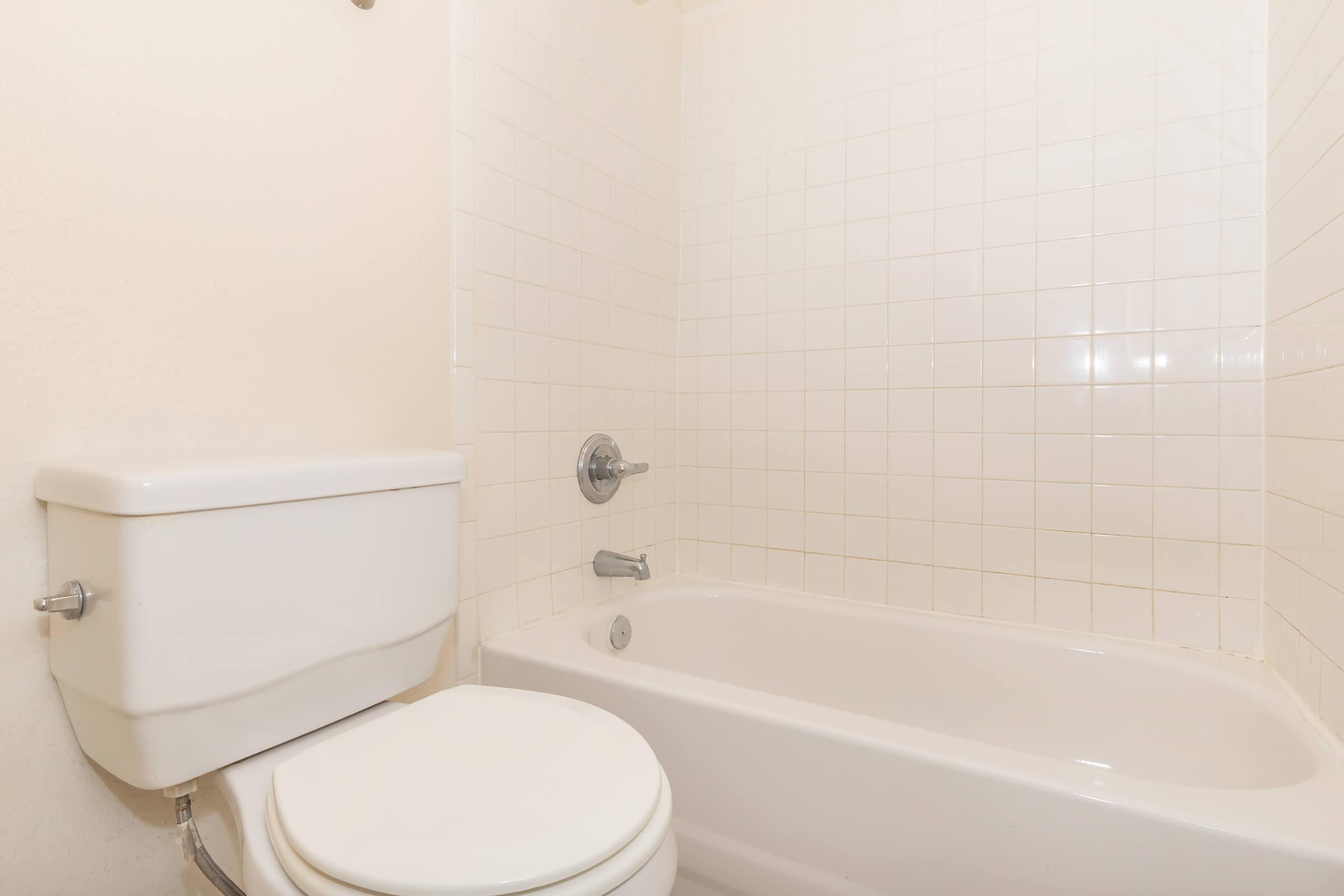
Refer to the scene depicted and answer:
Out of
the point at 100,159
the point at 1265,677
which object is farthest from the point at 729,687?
the point at 100,159

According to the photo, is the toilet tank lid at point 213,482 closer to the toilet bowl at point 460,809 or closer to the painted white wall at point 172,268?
the painted white wall at point 172,268

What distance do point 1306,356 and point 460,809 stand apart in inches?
57.5

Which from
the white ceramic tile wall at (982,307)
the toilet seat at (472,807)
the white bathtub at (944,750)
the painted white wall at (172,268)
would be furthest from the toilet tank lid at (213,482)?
the white ceramic tile wall at (982,307)

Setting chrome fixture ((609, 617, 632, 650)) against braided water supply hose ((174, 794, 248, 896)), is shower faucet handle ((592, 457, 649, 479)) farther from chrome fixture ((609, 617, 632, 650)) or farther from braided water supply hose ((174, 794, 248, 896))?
braided water supply hose ((174, 794, 248, 896))

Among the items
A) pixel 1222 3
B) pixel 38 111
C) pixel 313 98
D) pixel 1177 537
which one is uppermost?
pixel 1222 3

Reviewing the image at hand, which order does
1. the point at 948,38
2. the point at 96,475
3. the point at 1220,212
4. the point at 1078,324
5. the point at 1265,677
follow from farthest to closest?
the point at 948,38 < the point at 1078,324 < the point at 1220,212 < the point at 1265,677 < the point at 96,475

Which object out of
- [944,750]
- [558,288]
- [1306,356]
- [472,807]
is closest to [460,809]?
[472,807]

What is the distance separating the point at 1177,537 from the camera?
4.76 ft

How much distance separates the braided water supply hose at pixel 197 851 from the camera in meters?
0.85

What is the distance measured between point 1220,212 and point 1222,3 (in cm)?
43

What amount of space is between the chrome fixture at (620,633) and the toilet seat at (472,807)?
2.47 feet

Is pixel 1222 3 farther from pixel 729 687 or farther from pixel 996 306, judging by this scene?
pixel 729 687

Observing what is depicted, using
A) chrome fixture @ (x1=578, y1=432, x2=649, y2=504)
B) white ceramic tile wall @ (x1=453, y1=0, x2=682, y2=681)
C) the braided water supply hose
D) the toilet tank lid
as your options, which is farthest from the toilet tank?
chrome fixture @ (x1=578, y1=432, x2=649, y2=504)

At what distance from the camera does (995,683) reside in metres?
1.53
